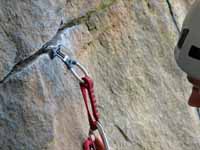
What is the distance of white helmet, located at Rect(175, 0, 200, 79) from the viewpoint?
1.17 m

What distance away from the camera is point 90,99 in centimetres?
147

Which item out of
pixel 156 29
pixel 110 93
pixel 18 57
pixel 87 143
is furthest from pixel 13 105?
pixel 156 29

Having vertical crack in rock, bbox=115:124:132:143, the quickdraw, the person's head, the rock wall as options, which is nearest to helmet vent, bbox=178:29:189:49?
the person's head

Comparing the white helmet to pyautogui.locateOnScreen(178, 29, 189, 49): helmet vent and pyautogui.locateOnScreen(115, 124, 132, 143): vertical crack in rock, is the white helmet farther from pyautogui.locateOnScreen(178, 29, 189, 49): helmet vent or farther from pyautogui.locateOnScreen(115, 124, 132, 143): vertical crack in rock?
pyautogui.locateOnScreen(115, 124, 132, 143): vertical crack in rock

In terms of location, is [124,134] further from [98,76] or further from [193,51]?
[193,51]

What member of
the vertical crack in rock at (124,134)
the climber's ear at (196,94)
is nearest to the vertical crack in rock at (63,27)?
the vertical crack in rock at (124,134)

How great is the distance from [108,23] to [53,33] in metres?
0.33

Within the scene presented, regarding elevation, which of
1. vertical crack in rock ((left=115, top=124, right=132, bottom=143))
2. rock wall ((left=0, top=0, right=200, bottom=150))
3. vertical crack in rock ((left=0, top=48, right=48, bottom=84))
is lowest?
vertical crack in rock ((left=115, top=124, right=132, bottom=143))

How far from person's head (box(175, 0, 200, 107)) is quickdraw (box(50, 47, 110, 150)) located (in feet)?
1.14

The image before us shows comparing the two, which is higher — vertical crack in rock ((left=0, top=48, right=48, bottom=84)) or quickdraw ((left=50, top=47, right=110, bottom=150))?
vertical crack in rock ((left=0, top=48, right=48, bottom=84))

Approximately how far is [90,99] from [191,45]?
1.34 feet

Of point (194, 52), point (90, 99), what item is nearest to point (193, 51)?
point (194, 52)

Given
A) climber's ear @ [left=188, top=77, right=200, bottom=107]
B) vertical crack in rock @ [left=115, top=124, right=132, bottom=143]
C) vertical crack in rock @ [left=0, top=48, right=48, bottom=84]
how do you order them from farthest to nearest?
vertical crack in rock @ [left=115, top=124, right=132, bottom=143], vertical crack in rock @ [left=0, top=48, right=48, bottom=84], climber's ear @ [left=188, top=77, right=200, bottom=107]

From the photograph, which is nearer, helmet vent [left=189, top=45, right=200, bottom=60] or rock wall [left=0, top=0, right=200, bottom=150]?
helmet vent [left=189, top=45, right=200, bottom=60]
